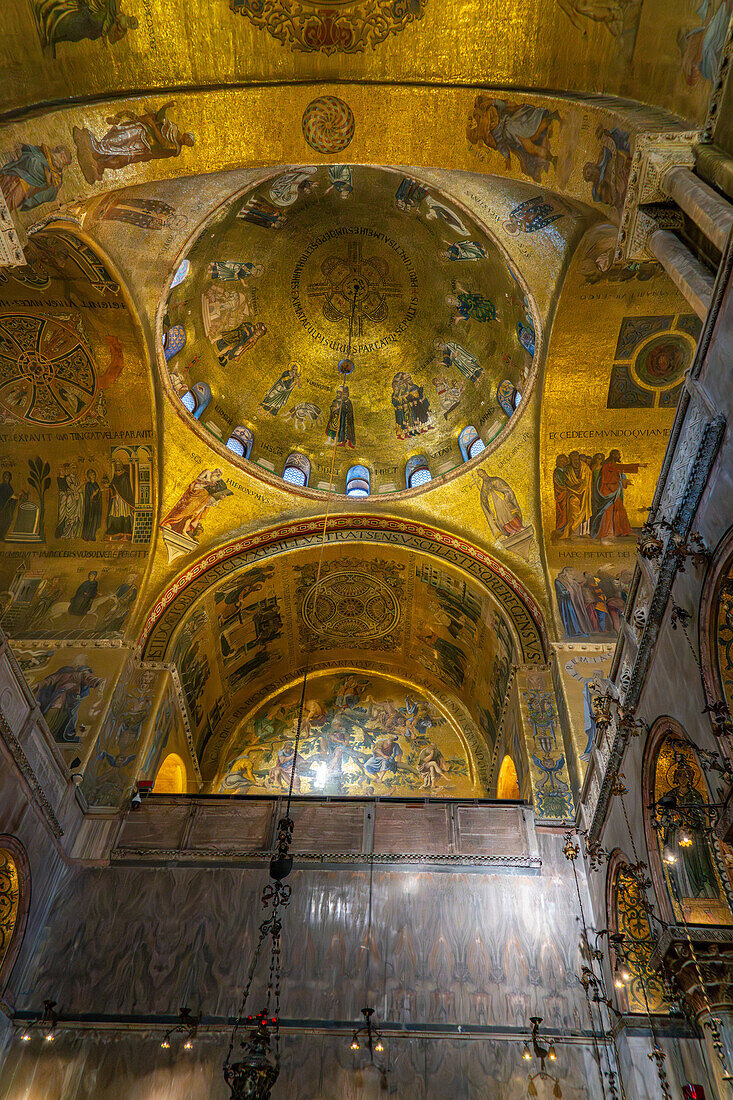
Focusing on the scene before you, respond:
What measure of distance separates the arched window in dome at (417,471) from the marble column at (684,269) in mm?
8707

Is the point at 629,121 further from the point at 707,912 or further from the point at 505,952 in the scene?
the point at 505,952

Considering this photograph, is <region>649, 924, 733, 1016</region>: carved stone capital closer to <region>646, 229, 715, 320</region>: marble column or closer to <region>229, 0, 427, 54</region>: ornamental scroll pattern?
<region>646, 229, 715, 320</region>: marble column

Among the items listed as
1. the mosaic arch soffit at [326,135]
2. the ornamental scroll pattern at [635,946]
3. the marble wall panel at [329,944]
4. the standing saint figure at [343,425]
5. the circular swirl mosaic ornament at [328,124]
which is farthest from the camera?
the standing saint figure at [343,425]

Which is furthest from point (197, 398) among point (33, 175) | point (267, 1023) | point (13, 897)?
point (267, 1023)

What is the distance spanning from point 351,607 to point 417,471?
348cm

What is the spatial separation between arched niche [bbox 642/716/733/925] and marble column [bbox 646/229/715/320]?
3.82 meters

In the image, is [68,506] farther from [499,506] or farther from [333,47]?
[333,47]

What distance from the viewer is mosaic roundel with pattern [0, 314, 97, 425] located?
12.7 metres

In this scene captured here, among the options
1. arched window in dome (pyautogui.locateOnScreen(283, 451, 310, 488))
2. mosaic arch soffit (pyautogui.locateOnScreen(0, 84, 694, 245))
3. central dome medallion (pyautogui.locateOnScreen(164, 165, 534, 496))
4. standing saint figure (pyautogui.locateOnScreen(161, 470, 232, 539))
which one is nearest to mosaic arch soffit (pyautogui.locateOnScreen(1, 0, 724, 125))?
mosaic arch soffit (pyautogui.locateOnScreen(0, 84, 694, 245))

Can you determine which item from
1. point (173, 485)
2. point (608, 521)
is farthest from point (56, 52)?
point (608, 521)

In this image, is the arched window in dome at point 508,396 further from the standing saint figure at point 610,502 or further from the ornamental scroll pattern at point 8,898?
the ornamental scroll pattern at point 8,898

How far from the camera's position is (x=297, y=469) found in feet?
52.3

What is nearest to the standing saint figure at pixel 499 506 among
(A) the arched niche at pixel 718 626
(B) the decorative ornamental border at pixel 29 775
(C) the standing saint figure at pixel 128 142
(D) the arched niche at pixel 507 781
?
(D) the arched niche at pixel 507 781

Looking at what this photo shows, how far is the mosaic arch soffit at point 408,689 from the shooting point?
50.0 ft
